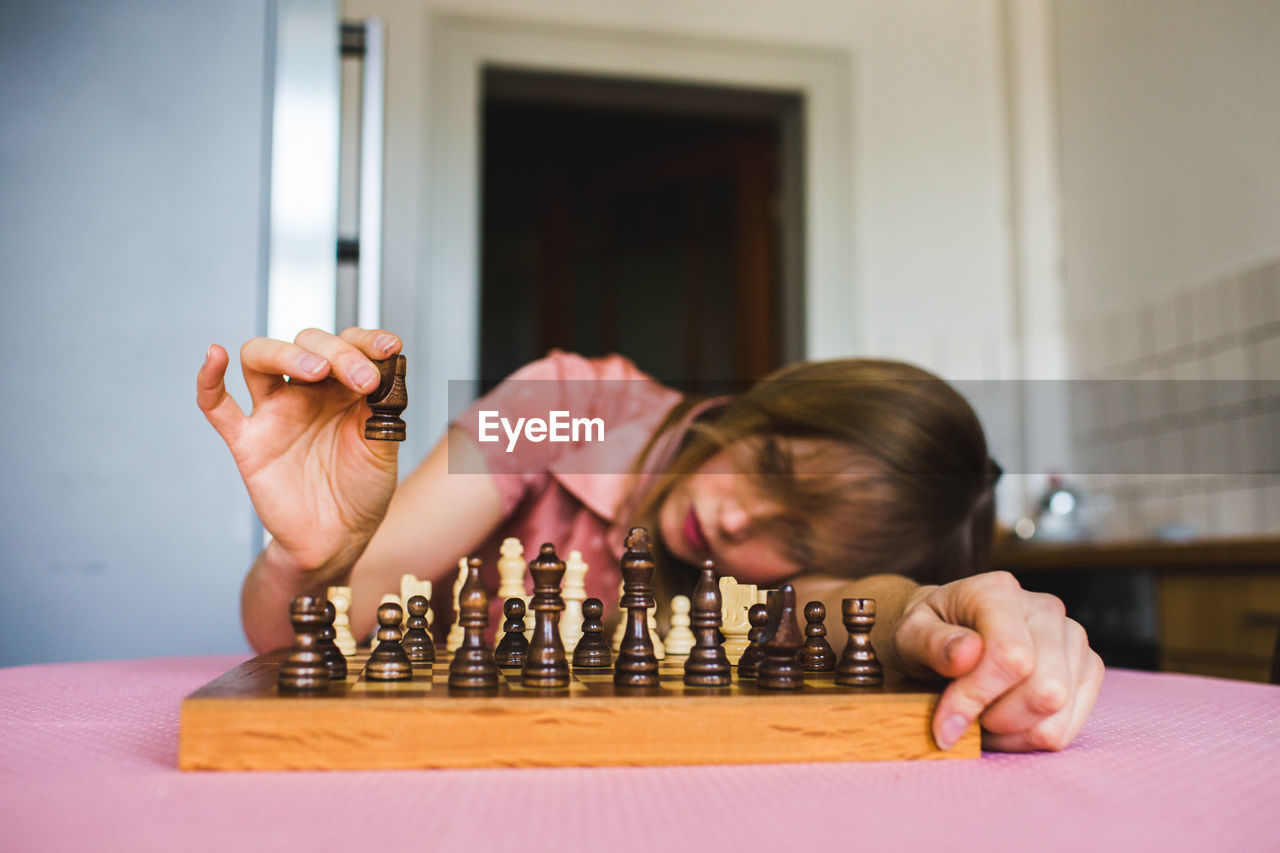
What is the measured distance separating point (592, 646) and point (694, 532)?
62cm

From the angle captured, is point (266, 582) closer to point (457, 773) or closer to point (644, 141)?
point (457, 773)

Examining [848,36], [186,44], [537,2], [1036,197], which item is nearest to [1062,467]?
[1036,197]

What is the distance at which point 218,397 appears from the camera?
857 millimetres

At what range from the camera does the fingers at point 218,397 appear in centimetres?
81

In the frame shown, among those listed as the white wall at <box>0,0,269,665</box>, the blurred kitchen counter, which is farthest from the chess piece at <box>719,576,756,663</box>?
the blurred kitchen counter

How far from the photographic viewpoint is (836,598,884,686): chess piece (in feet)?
2.16

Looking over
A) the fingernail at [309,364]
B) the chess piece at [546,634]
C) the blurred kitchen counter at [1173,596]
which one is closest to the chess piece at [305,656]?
the chess piece at [546,634]

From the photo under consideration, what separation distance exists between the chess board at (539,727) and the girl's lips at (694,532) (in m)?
0.77

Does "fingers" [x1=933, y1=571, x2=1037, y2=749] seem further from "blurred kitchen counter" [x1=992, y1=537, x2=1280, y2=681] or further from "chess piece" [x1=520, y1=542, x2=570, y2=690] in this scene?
"blurred kitchen counter" [x1=992, y1=537, x2=1280, y2=681]

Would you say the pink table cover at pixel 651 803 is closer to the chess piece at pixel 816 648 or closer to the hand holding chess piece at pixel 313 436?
the chess piece at pixel 816 648

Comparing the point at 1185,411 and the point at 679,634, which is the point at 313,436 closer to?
the point at 679,634

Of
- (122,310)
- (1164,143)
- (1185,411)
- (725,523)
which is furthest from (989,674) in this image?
(1164,143)

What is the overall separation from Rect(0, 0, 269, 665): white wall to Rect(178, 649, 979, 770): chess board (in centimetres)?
112

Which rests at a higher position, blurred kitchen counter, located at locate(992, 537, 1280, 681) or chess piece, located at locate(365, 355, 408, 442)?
chess piece, located at locate(365, 355, 408, 442)
